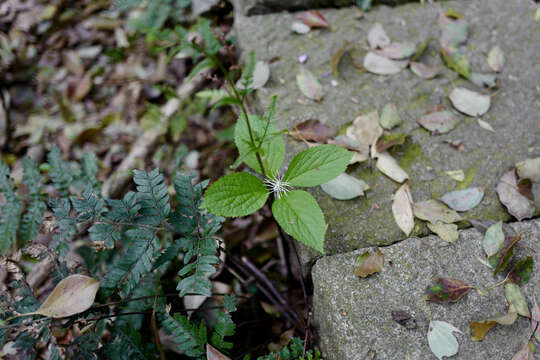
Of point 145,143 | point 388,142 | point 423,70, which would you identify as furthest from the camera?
point 145,143

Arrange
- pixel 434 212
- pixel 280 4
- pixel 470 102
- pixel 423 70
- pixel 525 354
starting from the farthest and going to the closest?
pixel 280 4, pixel 423 70, pixel 470 102, pixel 434 212, pixel 525 354

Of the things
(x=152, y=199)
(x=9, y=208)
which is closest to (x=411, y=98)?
(x=152, y=199)

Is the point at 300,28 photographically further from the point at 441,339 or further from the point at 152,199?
the point at 441,339

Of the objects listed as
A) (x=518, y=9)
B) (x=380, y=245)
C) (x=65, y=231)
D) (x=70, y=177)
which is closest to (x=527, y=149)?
(x=380, y=245)

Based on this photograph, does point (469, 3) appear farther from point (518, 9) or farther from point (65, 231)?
point (65, 231)

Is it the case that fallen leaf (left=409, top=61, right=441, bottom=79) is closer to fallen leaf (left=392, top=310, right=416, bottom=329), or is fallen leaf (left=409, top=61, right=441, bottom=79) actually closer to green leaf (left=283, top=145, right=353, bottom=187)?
green leaf (left=283, top=145, right=353, bottom=187)

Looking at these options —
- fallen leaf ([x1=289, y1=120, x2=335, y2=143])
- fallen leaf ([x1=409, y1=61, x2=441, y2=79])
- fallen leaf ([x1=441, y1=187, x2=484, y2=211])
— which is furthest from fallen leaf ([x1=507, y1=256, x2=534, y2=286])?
fallen leaf ([x1=409, y1=61, x2=441, y2=79])
